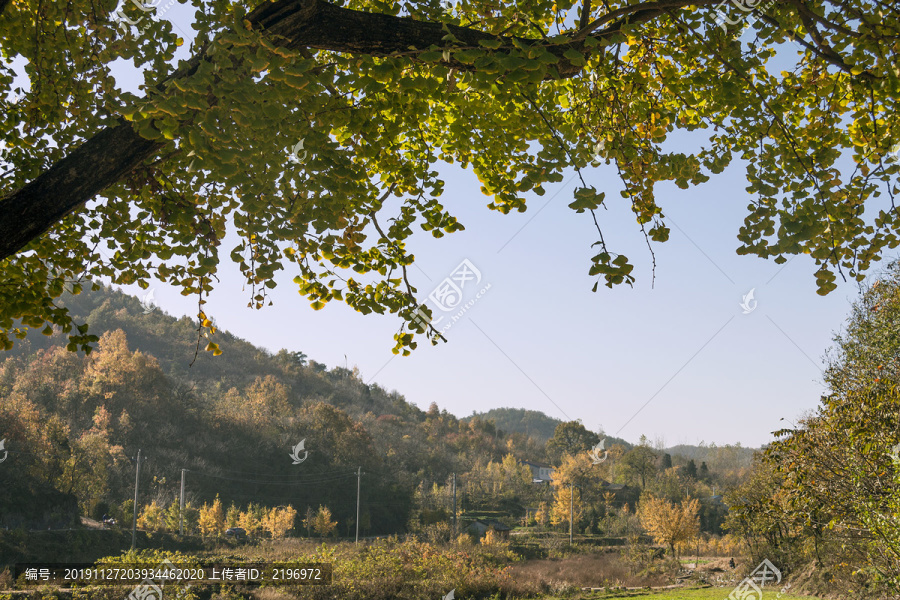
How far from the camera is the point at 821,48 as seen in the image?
2809mm

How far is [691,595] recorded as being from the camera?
18.8 meters

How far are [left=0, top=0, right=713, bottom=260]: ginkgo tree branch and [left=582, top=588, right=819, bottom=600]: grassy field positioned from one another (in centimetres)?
1889

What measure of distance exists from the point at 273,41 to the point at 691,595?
20.9 meters

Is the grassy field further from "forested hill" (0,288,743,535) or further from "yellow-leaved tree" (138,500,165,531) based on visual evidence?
"yellow-leaved tree" (138,500,165,531)

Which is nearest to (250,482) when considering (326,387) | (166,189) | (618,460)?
(326,387)

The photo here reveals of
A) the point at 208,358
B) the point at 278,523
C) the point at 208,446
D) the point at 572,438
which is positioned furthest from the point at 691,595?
the point at 208,358

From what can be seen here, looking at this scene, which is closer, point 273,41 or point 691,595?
point 273,41

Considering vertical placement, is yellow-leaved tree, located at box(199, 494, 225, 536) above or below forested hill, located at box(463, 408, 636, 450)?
below

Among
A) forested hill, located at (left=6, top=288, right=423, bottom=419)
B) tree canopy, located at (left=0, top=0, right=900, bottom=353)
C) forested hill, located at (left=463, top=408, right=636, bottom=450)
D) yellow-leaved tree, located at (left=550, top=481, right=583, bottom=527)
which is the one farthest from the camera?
forested hill, located at (left=463, top=408, right=636, bottom=450)

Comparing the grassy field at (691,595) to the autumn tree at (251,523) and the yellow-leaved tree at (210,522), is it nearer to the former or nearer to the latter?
the autumn tree at (251,523)

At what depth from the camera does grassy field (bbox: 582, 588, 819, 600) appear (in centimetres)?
1739

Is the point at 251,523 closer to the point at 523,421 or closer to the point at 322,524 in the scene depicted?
the point at 322,524

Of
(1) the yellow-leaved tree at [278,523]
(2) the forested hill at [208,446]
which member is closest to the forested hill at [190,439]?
(2) the forested hill at [208,446]

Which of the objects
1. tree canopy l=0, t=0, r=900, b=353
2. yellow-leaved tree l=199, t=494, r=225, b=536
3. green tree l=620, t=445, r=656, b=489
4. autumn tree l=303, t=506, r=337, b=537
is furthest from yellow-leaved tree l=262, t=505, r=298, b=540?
green tree l=620, t=445, r=656, b=489
